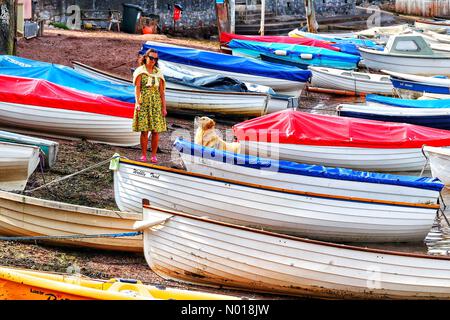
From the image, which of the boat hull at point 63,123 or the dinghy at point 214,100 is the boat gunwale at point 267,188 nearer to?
the boat hull at point 63,123

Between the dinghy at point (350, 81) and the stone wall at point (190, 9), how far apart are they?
327 inches

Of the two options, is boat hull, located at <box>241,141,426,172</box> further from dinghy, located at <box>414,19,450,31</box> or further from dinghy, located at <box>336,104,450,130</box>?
dinghy, located at <box>414,19,450,31</box>

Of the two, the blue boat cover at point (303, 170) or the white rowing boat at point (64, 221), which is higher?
the blue boat cover at point (303, 170)

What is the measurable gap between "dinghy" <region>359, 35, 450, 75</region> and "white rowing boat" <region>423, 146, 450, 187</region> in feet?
40.1

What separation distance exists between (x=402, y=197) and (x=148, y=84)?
410 centimetres

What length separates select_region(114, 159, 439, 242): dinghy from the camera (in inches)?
551

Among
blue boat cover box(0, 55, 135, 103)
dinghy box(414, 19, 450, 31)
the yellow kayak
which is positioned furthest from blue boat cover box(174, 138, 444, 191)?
dinghy box(414, 19, 450, 31)

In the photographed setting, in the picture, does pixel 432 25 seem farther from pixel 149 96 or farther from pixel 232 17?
pixel 149 96

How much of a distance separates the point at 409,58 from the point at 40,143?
16619 millimetres

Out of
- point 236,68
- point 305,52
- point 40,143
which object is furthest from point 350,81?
point 40,143

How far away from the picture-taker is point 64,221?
1320cm

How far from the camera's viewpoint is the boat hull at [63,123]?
17.9 meters

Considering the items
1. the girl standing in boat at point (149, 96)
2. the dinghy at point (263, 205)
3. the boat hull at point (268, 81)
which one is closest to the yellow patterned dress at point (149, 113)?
the girl standing in boat at point (149, 96)

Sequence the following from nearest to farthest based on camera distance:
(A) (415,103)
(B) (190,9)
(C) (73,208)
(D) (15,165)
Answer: (C) (73,208), (D) (15,165), (A) (415,103), (B) (190,9)
